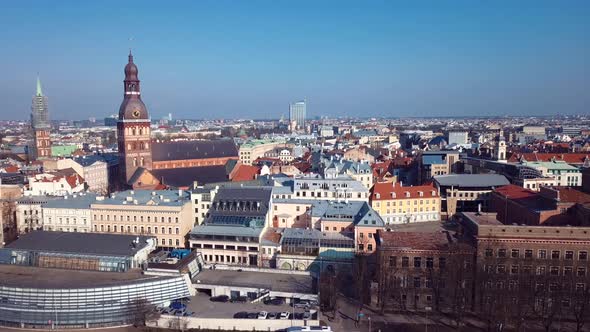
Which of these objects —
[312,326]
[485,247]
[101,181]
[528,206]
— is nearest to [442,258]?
[485,247]

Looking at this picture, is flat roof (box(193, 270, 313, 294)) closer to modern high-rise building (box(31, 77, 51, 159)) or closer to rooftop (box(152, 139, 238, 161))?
rooftop (box(152, 139, 238, 161))

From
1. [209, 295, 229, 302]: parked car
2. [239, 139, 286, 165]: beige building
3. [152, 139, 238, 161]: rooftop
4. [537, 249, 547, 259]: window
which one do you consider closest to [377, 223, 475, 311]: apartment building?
[537, 249, 547, 259]: window

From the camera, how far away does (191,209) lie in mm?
76312

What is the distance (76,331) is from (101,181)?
8210cm

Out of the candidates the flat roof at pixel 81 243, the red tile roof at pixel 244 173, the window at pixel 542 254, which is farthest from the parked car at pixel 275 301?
the red tile roof at pixel 244 173

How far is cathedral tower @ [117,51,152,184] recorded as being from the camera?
9606 cm

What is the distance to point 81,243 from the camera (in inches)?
2544

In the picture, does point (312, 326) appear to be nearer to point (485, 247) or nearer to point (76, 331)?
point (485, 247)

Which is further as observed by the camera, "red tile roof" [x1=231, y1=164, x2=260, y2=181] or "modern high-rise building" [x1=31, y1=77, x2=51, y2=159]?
"modern high-rise building" [x1=31, y1=77, x2=51, y2=159]

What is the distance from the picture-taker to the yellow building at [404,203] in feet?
276

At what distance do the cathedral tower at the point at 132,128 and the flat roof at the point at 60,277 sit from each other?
124 ft

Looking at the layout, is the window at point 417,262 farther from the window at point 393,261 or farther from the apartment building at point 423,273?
the window at point 393,261

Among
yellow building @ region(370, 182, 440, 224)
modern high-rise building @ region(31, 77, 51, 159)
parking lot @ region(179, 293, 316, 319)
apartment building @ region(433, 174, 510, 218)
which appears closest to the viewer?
parking lot @ region(179, 293, 316, 319)

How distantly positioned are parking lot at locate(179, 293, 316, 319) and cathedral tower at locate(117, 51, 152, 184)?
5027cm
